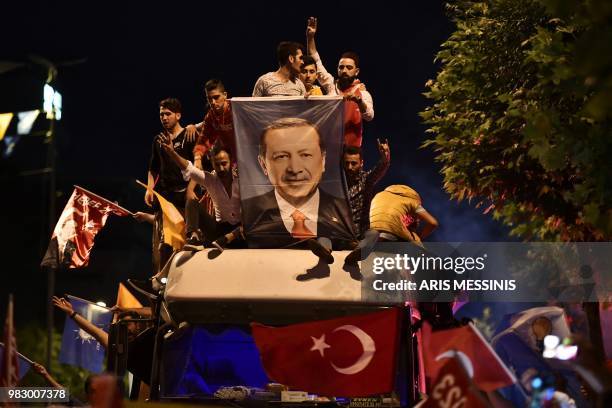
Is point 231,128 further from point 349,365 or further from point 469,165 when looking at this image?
point 469,165

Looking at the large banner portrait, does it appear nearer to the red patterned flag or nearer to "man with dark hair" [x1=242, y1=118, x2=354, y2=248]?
"man with dark hair" [x1=242, y1=118, x2=354, y2=248]

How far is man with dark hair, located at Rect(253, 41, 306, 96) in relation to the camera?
12.8 meters

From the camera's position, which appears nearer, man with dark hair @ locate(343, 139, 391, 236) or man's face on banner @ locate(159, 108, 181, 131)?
man with dark hair @ locate(343, 139, 391, 236)

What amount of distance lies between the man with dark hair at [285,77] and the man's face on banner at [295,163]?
5.11 ft

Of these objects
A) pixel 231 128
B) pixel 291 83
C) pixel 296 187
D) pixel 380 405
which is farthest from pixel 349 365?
pixel 291 83

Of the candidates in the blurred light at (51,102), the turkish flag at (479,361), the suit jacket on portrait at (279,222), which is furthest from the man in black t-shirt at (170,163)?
the blurred light at (51,102)

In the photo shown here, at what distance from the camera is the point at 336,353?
1026 cm

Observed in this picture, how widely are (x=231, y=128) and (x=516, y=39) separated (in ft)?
25.2

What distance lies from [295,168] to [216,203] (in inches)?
41.6

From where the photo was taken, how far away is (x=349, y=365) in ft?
33.3

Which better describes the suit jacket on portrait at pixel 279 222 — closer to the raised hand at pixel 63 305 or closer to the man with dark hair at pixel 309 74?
the man with dark hair at pixel 309 74

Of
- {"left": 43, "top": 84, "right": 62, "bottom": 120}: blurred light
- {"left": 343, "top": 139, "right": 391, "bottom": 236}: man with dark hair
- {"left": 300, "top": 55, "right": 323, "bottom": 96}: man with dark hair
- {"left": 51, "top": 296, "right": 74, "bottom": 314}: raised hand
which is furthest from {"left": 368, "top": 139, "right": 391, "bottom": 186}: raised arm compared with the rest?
{"left": 43, "top": 84, "right": 62, "bottom": 120}: blurred light

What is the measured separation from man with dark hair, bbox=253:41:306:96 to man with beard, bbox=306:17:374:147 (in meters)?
0.57

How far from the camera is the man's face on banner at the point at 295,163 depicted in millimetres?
11195
